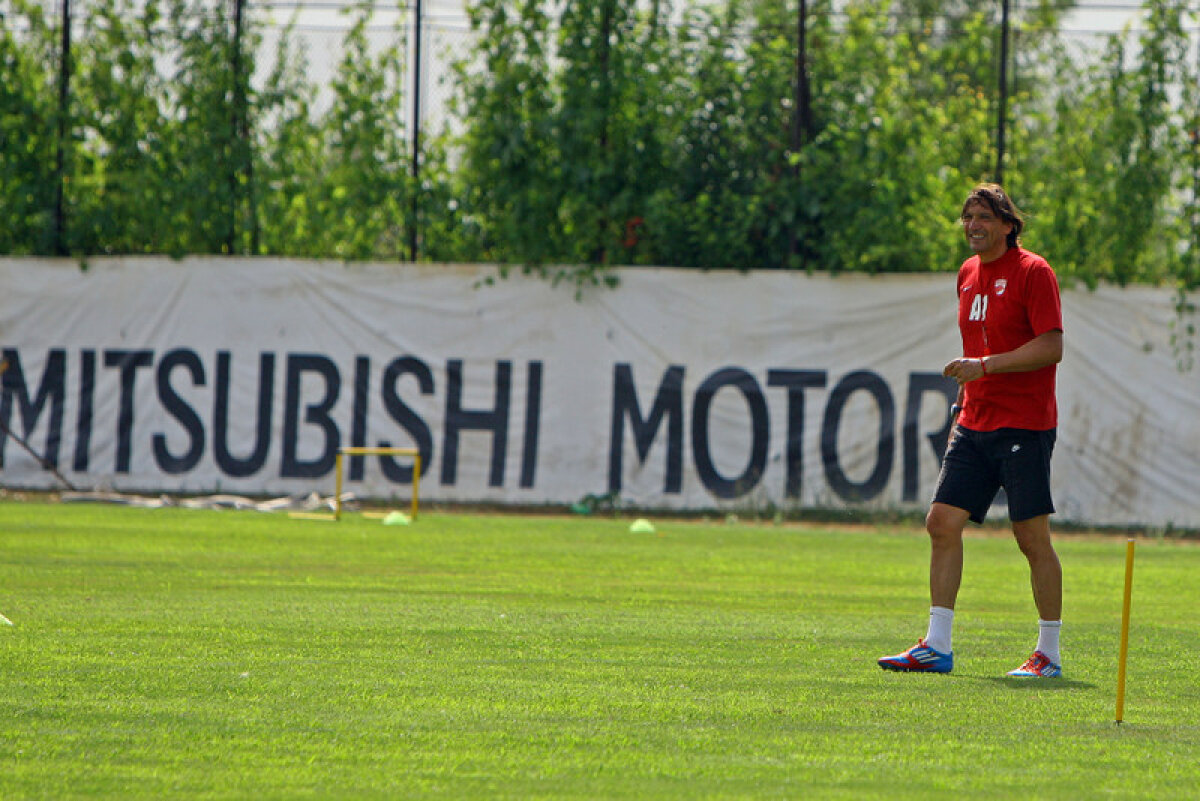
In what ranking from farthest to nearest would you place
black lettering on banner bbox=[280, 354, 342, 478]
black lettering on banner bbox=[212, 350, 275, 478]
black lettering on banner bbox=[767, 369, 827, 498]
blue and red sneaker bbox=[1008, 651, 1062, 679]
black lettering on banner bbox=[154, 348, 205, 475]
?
black lettering on banner bbox=[154, 348, 205, 475] → black lettering on banner bbox=[212, 350, 275, 478] → black lettering on banner bbox=[280, 354, 342, 478] → black lettering on banner bbox=[767, 369, 827, 498] → blue and red sneaker bbox=[1008, 651, 1062, 679]

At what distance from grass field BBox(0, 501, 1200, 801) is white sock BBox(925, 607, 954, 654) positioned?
0.16m

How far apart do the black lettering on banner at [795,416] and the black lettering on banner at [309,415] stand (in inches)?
203

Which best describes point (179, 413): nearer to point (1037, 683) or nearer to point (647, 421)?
point (647, 421)

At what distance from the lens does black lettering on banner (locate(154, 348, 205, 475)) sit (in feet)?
66.4

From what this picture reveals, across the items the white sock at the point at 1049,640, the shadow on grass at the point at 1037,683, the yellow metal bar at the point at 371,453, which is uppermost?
the white sock at the point at 1049,640

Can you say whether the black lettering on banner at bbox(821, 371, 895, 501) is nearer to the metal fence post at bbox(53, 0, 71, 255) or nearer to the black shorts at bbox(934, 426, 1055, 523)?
the metal fence post at bbox(53, 0, 71, 255)

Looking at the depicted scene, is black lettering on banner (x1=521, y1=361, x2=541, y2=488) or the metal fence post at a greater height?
the metal fence post

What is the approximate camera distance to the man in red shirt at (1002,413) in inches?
291

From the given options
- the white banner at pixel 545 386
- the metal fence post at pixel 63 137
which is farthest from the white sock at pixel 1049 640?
the metal fence post at pixel 63 137

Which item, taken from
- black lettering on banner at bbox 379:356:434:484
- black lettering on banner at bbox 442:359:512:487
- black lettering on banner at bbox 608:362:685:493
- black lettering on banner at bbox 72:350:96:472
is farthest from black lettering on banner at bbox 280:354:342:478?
black lettering on banner at bbox 608:362:685:493

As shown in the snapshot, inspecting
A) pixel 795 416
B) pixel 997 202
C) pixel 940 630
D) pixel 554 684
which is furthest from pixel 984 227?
pixel 795 416

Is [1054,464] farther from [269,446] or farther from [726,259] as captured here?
[269,446]

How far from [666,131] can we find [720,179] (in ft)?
2.98

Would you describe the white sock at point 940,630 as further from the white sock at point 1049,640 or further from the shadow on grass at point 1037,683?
the white sock at point 1049,640
